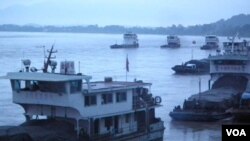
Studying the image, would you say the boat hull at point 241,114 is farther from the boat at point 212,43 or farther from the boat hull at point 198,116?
the boat at point 212,43

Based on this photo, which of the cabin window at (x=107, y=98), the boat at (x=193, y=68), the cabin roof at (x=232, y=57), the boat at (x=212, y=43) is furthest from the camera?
the boat at (x=212, y=43)

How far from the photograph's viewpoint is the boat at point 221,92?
29.2 m

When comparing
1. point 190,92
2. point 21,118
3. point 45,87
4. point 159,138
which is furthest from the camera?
point 190,92

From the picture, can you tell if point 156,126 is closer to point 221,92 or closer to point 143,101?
point 143,101

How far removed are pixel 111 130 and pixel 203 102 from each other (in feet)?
38.7

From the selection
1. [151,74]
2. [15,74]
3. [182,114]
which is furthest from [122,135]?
[151,74]

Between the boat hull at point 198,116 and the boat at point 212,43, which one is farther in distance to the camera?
the boat at point 212,43

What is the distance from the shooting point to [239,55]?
3725 centimetres

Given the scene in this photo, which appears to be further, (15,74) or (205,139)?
(205,139)

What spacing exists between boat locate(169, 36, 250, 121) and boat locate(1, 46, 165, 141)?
8.53 meters

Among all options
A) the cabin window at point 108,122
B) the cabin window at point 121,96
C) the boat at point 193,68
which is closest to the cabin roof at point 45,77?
the cabin window at point 121,96

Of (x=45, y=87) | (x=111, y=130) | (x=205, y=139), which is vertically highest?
(x=45, y=87)

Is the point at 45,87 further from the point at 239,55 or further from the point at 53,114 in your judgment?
the point at 239,55

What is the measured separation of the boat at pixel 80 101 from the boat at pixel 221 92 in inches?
336
